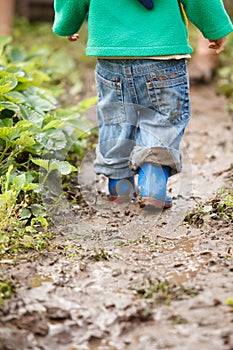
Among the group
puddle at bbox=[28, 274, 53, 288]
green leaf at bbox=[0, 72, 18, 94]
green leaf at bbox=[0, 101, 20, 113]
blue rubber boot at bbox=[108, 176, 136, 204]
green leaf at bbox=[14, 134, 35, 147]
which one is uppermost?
green leaf at bbox=[0, 72, 18, 94]

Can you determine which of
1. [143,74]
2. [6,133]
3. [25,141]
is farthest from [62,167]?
[143,74]

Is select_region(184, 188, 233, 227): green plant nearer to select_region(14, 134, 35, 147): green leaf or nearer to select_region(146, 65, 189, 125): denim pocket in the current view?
select_region(146, 65, 189, 125): denim pocket

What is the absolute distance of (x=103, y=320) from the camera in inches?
78.5

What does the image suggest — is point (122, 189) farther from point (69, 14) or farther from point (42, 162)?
point (69, 14)

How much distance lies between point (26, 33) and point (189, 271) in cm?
503

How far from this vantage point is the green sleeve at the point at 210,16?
2.74 meters

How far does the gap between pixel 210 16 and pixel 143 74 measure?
387mm

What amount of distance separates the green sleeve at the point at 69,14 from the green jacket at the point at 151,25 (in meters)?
0.11

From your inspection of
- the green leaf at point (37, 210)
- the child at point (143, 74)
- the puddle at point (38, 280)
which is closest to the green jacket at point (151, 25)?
the child at point (143, 74)

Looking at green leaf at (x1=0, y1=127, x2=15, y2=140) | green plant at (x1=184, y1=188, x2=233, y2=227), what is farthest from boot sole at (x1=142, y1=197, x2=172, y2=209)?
green leaf at (x1=0, y1=127, x2=15, y2=140)

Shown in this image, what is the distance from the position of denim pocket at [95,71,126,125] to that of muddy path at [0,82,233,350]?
433mm

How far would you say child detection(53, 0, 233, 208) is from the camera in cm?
275

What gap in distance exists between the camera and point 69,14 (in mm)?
2941

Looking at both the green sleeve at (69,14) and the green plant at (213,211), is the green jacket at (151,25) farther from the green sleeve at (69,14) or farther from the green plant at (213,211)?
the green plant at (213,211)
